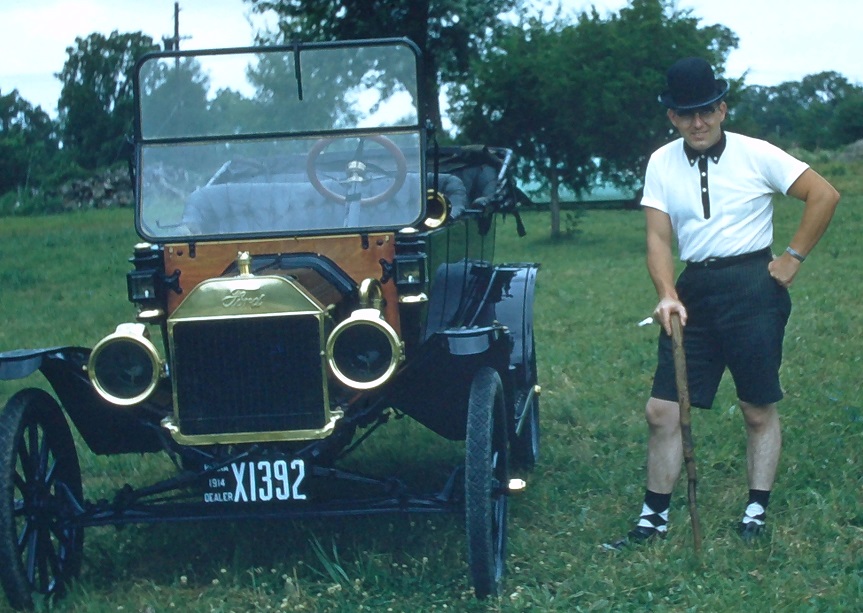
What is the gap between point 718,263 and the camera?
5.12 meters

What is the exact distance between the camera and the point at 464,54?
2872cm

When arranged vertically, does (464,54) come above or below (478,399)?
above

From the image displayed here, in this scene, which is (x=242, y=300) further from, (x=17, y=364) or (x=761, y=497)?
(x=761, y=497)

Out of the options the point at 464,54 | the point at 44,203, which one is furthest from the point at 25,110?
the point at 464,54

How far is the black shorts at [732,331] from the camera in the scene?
200 inches

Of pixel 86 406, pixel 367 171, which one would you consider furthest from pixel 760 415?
pixel 86 406

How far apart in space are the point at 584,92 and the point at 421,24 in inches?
223

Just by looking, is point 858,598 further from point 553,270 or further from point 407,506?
point 553,270

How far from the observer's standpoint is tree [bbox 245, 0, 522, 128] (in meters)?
27.1

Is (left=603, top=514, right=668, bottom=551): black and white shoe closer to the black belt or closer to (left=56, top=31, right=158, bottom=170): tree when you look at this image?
the black belt

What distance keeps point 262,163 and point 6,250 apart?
1812 cm

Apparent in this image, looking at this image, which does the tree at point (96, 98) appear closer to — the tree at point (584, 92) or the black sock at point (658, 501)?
the tree at point (584, 92)

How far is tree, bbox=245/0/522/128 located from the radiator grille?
70.7 ft

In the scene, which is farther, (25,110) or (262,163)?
(25,110)
